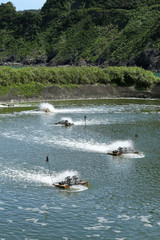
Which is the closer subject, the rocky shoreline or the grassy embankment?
the rocky shoreline

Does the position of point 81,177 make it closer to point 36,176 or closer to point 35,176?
point 36,176

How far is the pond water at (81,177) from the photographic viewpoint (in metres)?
38.5

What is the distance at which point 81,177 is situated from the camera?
52688 mm

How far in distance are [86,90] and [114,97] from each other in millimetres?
10146

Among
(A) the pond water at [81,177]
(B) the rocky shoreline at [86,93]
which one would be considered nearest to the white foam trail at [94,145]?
(A) the pond water at [81,177]

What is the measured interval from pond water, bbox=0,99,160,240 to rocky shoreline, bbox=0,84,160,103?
1520 inches

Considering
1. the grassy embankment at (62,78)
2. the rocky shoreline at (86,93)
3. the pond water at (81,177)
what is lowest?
the pond water at (81,177)

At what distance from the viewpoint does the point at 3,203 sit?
4384 centimetres

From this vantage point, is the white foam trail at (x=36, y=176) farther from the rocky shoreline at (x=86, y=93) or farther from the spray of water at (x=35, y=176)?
the rocky shoreline at (x=86, y=93)

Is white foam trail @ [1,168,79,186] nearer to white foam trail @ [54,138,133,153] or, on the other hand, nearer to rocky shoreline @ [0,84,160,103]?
white foam trail @ [54,138,133,153]

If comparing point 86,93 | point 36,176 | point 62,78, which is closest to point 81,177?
point 36,176

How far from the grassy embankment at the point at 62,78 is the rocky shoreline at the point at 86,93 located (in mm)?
1743

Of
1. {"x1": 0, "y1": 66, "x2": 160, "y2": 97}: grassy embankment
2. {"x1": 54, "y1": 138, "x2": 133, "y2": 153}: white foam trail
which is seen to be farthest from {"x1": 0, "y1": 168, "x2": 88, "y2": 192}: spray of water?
{"x1": 0, "y1": 66, "x2": 160, "y2": 97}: grassy embankment

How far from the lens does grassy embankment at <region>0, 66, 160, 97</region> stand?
138 m
